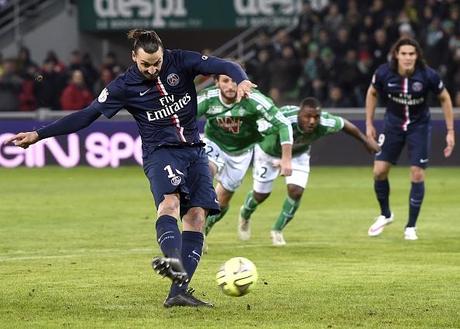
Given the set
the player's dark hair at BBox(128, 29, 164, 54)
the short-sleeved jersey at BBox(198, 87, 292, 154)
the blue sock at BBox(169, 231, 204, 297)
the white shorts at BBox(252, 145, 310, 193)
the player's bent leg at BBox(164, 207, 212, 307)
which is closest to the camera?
the player's dark hair at BBox(128, 29, 164, 54)

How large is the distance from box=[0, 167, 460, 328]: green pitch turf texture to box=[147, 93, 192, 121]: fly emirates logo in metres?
1.40

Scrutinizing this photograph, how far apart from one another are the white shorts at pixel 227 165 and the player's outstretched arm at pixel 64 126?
452cm

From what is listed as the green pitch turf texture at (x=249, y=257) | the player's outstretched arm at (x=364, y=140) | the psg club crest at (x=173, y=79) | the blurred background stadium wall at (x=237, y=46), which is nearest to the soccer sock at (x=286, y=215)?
the green pitch turf texture at (x=249, y=257)

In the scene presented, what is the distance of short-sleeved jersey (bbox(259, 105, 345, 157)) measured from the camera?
14.0 m

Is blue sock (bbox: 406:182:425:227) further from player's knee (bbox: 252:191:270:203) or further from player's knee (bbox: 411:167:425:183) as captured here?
player's knee (bbox: 252:191:270:203)

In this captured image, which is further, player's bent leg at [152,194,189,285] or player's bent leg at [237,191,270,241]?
player's bent leg at [237,191,270,241]

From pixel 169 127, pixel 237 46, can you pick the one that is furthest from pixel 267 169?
pixel 237 46

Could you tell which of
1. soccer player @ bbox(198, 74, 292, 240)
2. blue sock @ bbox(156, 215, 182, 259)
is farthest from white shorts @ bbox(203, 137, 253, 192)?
blue sock @ bbox(156, 215, 182, 259)

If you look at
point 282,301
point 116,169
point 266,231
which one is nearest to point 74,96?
point 116,169

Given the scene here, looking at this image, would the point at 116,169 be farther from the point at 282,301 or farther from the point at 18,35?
the point at 282,301

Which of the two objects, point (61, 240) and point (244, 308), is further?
point (61, 240)

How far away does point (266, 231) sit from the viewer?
51.9 ft

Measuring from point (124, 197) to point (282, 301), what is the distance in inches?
450

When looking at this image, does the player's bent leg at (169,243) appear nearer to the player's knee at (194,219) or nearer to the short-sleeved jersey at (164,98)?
the player's knee at (194,219)
